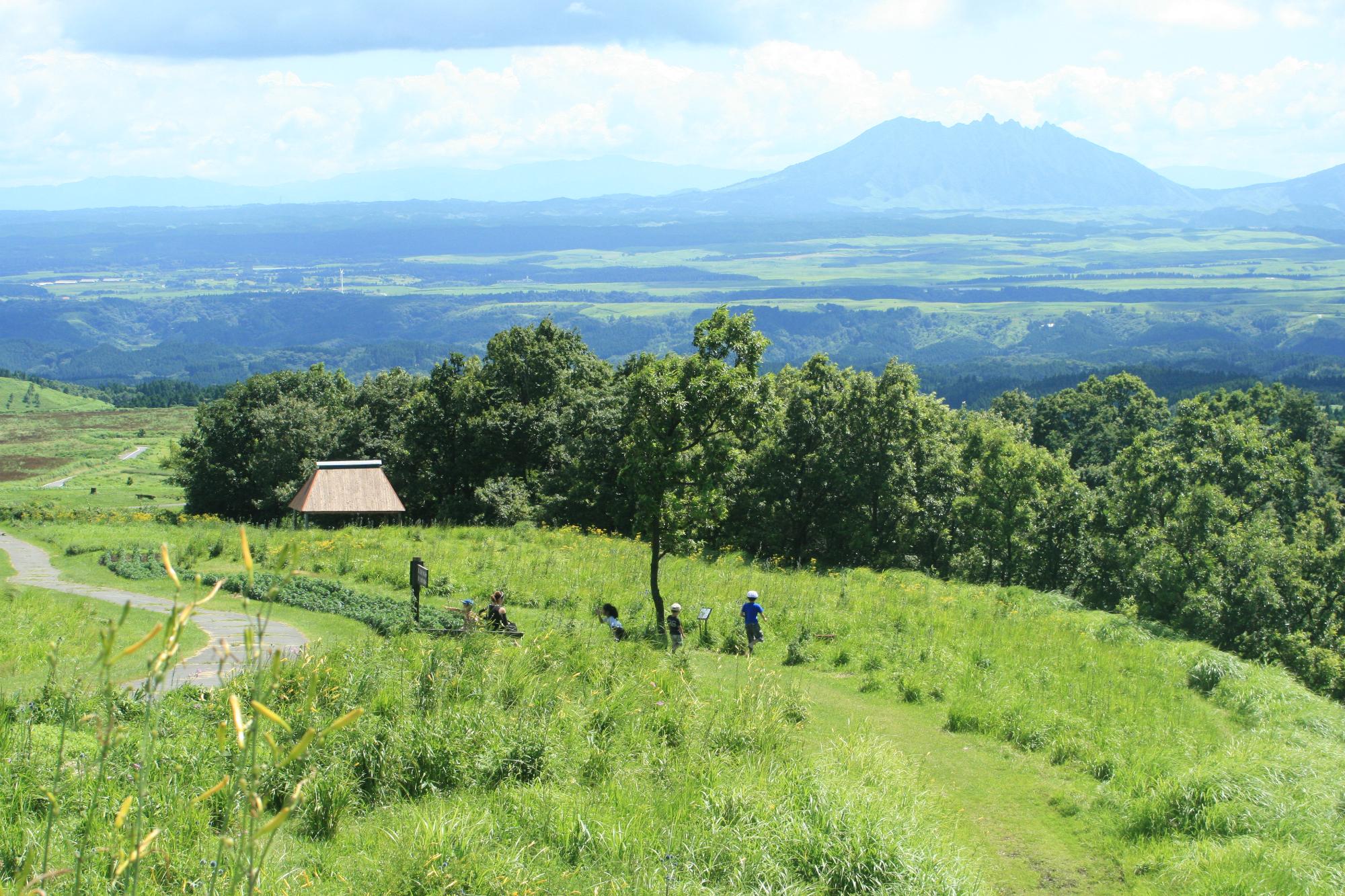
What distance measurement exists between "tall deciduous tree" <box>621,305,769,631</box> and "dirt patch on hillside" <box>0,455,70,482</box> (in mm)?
82495

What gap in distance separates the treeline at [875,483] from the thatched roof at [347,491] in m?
5.33

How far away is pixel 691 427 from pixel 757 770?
29.4 ft

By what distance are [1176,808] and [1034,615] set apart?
12928mm

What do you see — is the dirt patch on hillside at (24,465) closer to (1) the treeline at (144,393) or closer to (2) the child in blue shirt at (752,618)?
(1) the treeline at (144,393)

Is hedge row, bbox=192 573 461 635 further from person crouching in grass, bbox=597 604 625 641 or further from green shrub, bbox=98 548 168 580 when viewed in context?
person crouching in grass, bbox=597 604 625 641

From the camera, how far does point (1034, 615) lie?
2306cm

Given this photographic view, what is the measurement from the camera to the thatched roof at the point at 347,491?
3167cm

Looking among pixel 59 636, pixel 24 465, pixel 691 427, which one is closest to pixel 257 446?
pixel 691 427

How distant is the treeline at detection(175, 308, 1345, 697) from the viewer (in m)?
37.0

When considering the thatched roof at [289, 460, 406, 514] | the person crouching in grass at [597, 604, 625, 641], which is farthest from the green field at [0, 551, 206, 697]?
Result: the thatched roof at [289, 460, 406, 514]

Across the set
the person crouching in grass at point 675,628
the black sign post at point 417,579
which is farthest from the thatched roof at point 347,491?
the person crouching in grass at point 675,628

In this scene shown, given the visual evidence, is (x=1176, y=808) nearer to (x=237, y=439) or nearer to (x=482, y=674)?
(x=482, y=674)

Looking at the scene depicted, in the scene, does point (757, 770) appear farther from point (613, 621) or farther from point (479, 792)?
point (613, 621)

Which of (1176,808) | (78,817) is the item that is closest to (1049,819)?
(1176,808)
